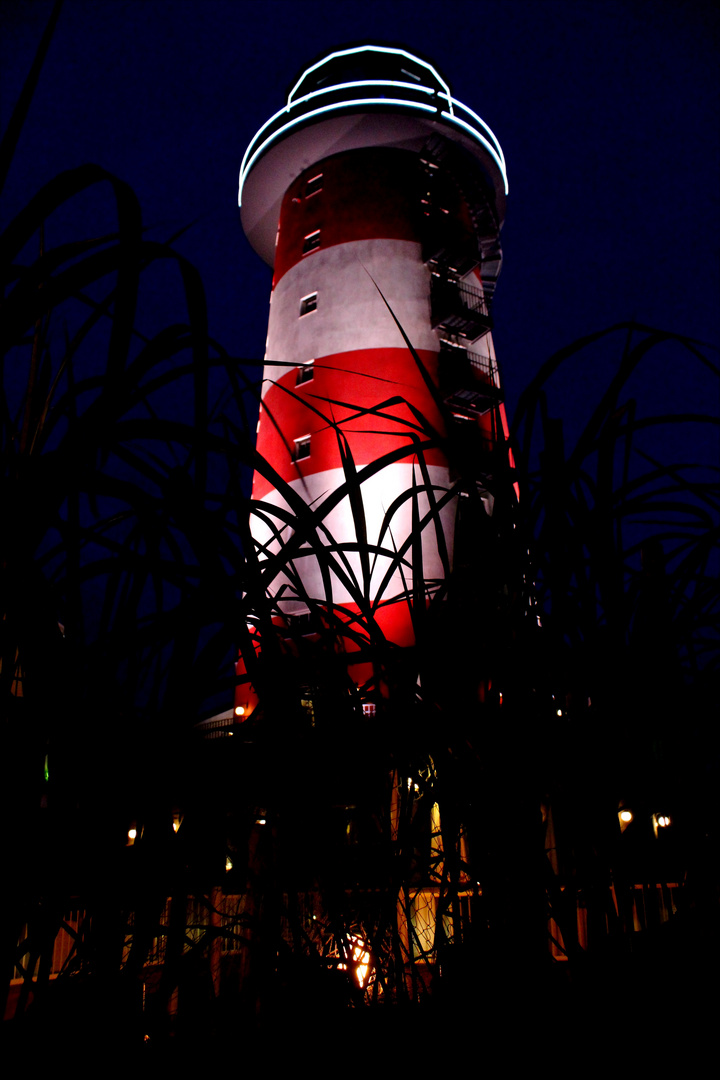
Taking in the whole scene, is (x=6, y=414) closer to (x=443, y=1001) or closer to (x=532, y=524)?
(x=532, y=524)

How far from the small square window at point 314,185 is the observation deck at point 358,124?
50cm

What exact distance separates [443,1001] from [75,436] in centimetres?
64

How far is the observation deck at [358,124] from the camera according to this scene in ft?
39.2

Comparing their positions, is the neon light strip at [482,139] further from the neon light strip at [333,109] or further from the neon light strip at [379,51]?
the neon light strip at [379,51]

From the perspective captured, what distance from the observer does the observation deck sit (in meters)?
12.0

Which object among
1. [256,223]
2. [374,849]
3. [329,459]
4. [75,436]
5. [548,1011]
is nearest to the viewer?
[75,436]

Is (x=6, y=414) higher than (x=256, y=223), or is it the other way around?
(x=256, y=223)

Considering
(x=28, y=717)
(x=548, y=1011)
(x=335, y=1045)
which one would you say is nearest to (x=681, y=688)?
(x=548, y=1011)

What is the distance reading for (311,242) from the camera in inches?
453

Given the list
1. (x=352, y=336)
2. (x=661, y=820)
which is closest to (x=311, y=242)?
(x=352, y=336)

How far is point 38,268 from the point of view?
20.6 inches

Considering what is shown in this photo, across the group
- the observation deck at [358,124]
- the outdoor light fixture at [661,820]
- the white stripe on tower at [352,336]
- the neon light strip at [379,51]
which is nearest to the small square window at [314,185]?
the white stripe on tower at [352,336]

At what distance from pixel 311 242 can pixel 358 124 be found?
2418mm

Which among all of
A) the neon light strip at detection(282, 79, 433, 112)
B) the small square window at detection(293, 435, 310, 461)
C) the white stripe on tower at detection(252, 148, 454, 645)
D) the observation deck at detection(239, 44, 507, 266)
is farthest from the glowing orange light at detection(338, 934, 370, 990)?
the neon light strip at detection(282, 79, 433, 112)
